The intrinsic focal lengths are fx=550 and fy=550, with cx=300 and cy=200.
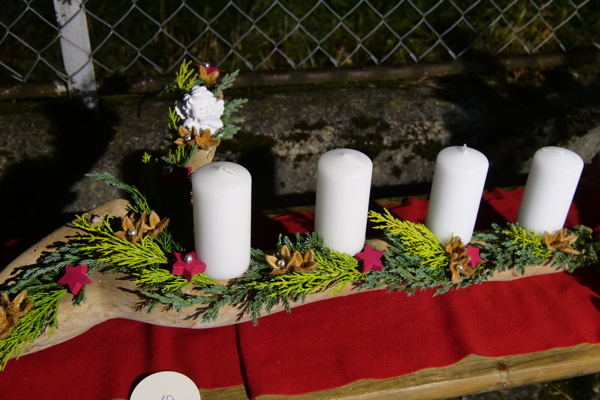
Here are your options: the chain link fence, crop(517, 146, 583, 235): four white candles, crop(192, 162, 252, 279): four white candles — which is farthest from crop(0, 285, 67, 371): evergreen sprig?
the chain link fence

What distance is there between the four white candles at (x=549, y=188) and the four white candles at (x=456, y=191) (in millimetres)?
136

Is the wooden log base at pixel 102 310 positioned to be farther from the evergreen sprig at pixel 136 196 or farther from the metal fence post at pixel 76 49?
the metal fence post at pixel 76 49

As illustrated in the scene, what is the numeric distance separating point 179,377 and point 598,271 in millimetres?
880

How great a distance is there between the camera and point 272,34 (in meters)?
2.32

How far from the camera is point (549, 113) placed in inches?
73.2

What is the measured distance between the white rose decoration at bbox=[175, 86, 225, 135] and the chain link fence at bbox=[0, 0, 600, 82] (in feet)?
3.73

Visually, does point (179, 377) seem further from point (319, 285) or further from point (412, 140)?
point (412, 140)

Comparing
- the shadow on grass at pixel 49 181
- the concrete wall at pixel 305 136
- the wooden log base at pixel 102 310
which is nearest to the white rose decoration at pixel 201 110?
the wooden log base at pixel 102 310

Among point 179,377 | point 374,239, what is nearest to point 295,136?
point 374,239

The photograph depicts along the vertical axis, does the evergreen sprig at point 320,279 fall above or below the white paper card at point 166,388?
above

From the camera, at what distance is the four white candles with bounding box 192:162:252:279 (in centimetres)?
83

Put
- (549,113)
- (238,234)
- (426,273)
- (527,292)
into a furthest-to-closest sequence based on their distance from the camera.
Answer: (549,113) < (527,292) < (426,273) < (238,234)

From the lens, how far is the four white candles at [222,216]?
2.73ft

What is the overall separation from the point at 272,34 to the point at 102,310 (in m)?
1.65
